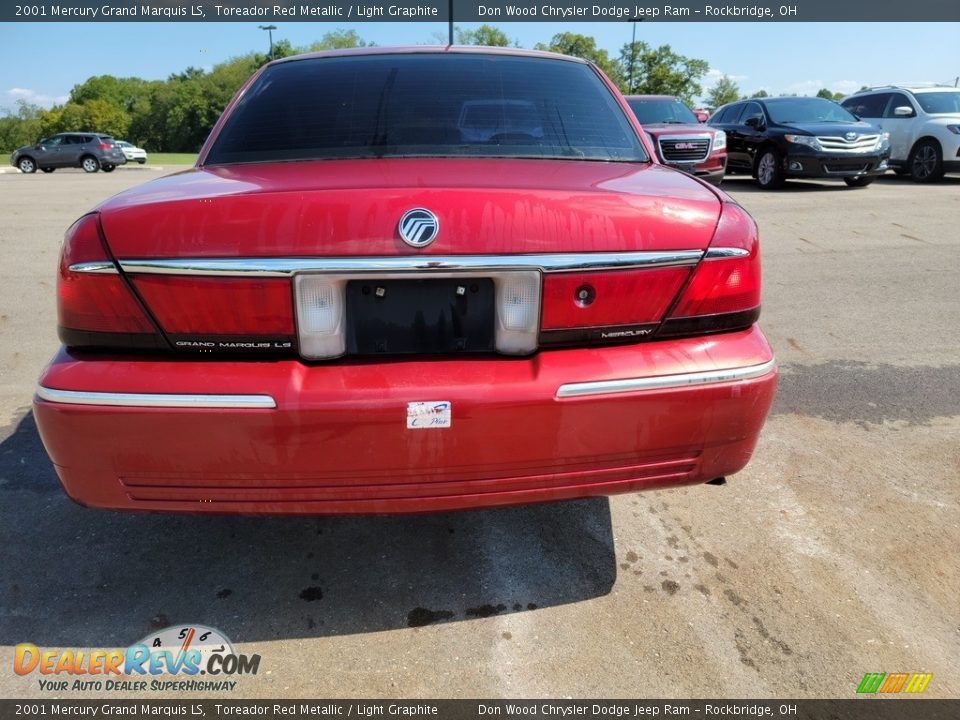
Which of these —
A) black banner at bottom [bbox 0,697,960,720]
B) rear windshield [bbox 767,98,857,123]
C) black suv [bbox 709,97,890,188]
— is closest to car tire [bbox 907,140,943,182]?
black suv [bbox 709,97,890,188]

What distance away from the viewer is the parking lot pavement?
2.06m

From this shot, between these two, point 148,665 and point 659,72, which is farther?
point 659,72

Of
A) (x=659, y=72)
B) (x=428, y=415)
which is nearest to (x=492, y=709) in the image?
(x=428, y=415)

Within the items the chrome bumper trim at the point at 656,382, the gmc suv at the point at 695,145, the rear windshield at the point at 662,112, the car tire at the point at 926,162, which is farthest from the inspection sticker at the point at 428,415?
the car tire at the point at 926,162

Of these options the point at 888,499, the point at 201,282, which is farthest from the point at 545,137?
the point at 888,499

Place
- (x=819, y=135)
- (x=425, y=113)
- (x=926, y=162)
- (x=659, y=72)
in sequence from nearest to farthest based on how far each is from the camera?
(x=425, y=113)
(x=819, y=135)
(x=926, y=162)
(x=659, y=72)

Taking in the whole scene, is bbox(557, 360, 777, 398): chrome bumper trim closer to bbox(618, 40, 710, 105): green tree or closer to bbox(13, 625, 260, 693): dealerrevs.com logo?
bbox(13, 625, 260, 693): dealerrevs.com logo

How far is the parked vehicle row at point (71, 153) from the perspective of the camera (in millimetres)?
30047

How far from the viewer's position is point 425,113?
103 inches

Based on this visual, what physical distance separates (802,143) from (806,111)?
147 centimetres

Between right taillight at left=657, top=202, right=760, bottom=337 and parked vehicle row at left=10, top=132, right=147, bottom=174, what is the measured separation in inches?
1312

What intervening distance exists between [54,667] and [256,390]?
3.41ft

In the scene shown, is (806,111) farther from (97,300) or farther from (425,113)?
(97,300)

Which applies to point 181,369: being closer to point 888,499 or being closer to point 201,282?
point 201,282
